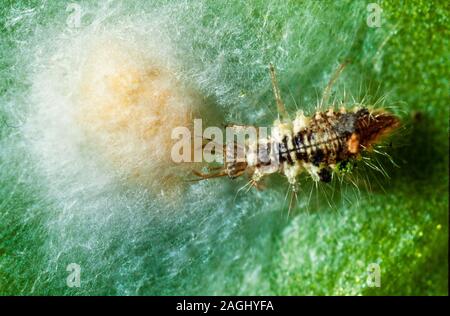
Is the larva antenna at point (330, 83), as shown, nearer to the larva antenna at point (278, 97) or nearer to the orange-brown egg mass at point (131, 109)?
the larva antenna at point (278, 97)

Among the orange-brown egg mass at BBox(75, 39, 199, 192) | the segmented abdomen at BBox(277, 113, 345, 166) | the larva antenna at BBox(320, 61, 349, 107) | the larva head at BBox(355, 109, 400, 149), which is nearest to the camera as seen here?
the orange-brown egg mass at BBox(75, 39, 199, 192)

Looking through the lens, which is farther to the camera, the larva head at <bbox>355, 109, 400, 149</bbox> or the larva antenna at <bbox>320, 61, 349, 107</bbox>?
the larva antenna at <bbox>320, 61, 349, 107</bbox>

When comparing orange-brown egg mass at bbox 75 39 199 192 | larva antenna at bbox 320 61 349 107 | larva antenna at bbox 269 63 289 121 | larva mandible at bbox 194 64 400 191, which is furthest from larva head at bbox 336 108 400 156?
orange-brown egg mass at bbox 75 39 199 192

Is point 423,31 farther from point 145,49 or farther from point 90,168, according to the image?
point 90,168

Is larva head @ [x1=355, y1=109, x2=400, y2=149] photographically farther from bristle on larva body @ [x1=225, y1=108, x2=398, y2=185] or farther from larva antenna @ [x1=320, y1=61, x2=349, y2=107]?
larva antenna @ [x1=320, y1=61, x2=349, y2=107]

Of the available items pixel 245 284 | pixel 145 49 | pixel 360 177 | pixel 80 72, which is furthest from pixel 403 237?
pixel 80 72

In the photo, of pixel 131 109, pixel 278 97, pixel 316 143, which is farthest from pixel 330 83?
pixel 131 109

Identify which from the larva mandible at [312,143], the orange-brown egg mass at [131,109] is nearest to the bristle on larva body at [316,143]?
the larva mandible at [312,143]

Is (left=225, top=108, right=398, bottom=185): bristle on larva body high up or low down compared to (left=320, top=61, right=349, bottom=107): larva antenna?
down
